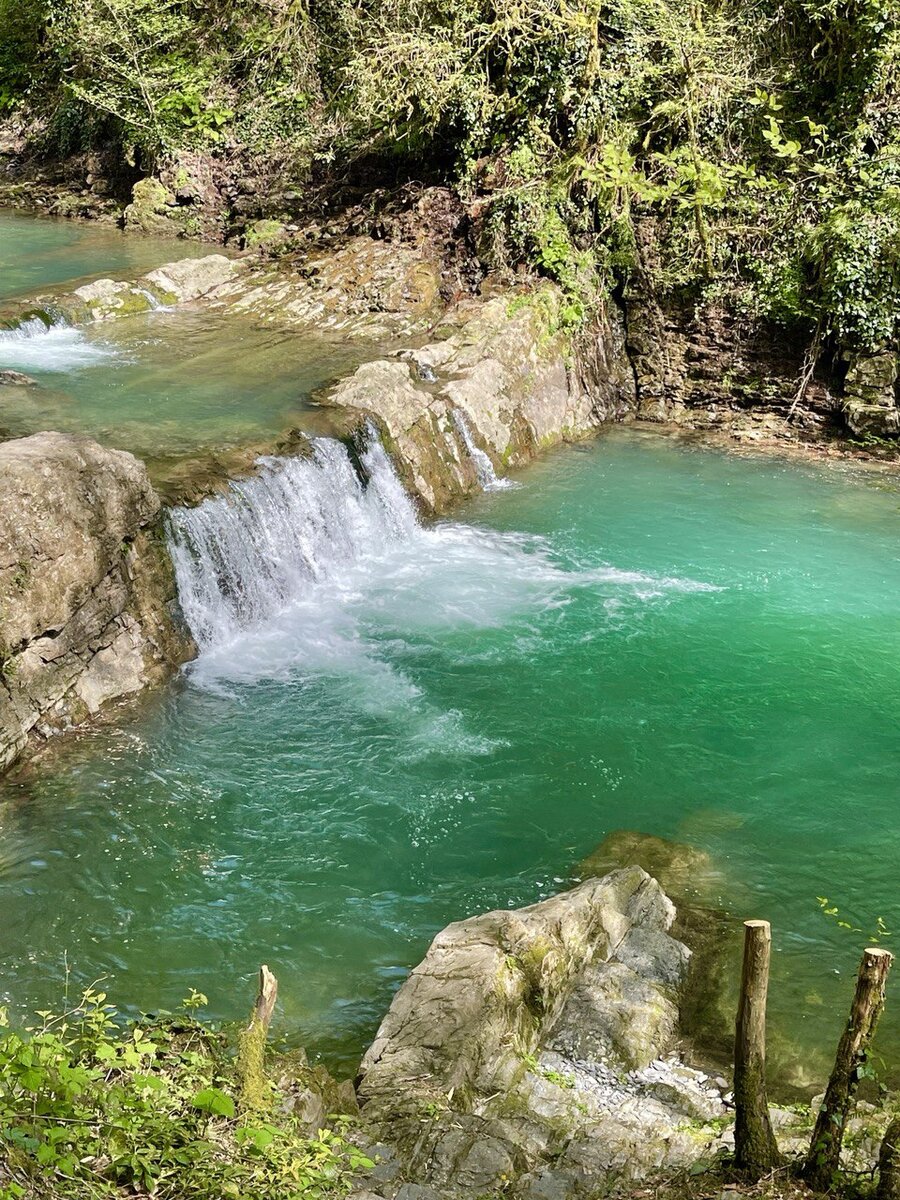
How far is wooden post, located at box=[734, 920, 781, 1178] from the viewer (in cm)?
332

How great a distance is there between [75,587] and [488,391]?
6.25 m

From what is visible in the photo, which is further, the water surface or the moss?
the water surface

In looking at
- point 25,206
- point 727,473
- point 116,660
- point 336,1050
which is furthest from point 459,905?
point 25,206

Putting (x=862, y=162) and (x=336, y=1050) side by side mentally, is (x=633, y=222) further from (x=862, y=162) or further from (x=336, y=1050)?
(x=336, y=1050)

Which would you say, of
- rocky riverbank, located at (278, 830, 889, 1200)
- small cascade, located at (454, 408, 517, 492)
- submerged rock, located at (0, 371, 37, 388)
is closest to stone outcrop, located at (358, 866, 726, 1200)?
rocky riverbank, located at (278, 830, 889, 1200)

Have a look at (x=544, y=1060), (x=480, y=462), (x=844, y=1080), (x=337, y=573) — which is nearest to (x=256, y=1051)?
(x=544, y=1060)

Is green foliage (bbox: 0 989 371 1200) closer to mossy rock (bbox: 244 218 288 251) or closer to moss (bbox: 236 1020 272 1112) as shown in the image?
moss (bbox: 236 1020 272 1112)

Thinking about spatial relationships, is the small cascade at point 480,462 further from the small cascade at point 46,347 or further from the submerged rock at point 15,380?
the submerged rock at point 15,380

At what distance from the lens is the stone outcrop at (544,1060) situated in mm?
3902

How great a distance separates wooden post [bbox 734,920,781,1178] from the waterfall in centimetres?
569

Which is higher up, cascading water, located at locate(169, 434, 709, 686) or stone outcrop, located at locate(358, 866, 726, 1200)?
cascading water, located at locate(169, 434, 709, 686)

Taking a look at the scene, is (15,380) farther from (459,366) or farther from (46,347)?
(459,366)

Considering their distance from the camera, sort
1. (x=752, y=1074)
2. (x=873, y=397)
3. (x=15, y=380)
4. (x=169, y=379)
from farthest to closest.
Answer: (x=873, y=397), (x=169, y=379), (x=15, y=380), (x=752, y=1074)

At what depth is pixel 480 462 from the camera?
1179 centimetres
